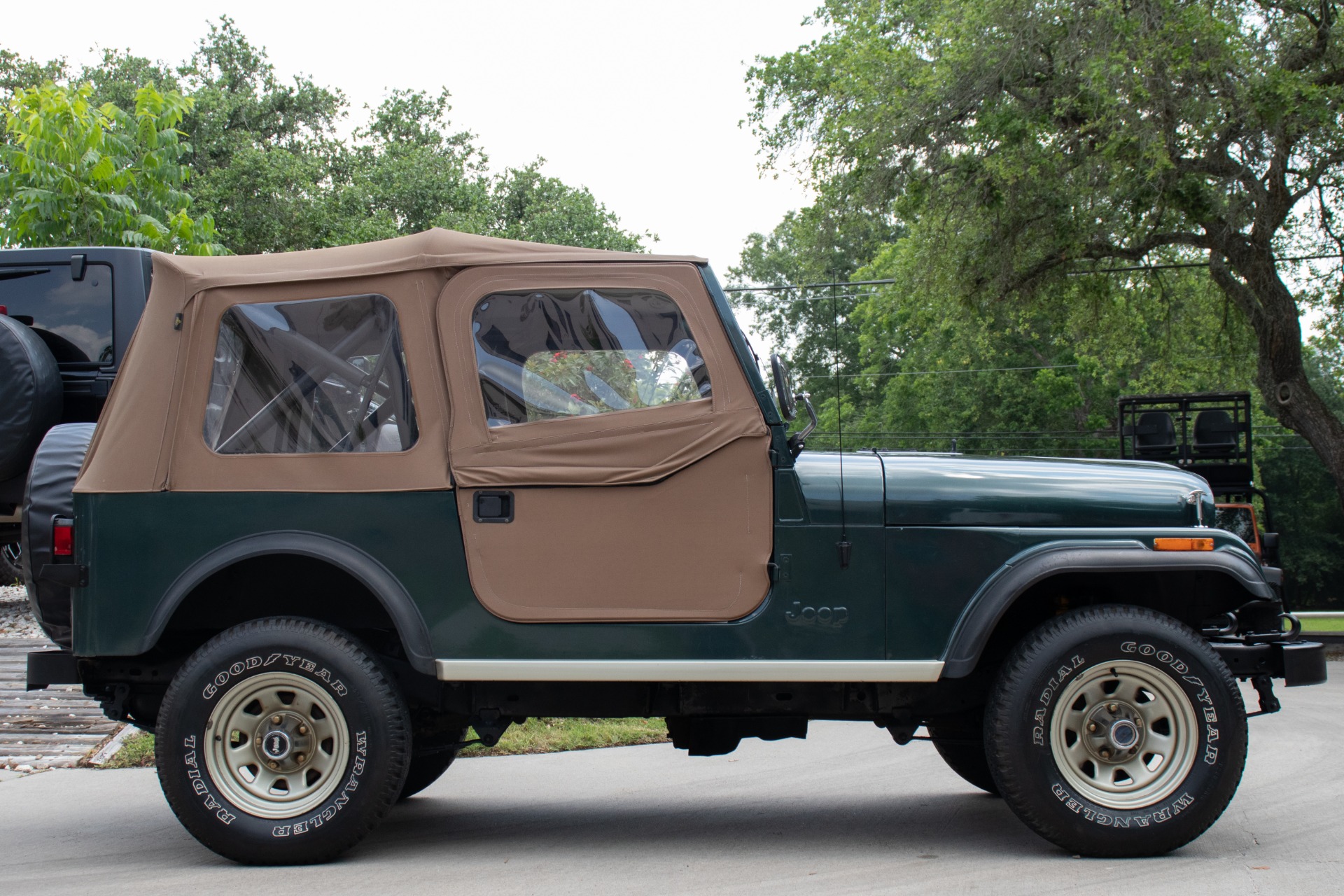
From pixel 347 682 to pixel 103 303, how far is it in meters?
5.49

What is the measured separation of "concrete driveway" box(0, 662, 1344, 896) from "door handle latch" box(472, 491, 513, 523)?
4.40 ft

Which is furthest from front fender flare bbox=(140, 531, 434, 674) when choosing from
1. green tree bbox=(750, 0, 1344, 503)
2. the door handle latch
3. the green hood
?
green tree bbox=(750, 0, 1344, 503)

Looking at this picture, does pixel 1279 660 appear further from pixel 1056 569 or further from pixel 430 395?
pixel 430 395

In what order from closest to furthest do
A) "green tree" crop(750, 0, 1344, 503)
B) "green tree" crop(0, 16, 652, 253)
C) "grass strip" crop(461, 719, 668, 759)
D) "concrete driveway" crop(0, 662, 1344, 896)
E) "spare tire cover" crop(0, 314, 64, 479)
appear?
"concrete driveway" crop(0, 662, 1344, 896) → "spare tire cover" crop(0, 314, 64, 479) → "grass strip" crop(461, 719, 668, 759) → "green tree" crop(750, 0, 1344, 503) → "green tree" crop(0, 16, 652, 253)

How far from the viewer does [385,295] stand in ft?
15.4

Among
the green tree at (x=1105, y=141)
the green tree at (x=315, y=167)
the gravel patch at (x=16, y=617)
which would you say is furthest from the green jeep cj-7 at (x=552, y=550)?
the green tree at (x=315, y=167)

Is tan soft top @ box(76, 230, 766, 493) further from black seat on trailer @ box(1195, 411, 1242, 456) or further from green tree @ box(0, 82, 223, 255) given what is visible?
black seat on trailer @ box(1195, 411, 1242, 456)

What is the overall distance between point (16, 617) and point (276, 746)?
9039mm

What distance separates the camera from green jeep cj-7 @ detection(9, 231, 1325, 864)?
14.8ft

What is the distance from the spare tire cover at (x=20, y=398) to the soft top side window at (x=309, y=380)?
2.19 m

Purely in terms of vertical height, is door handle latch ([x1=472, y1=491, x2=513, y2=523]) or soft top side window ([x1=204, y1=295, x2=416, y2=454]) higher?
soft top side window ([x1=204, y1=295, x2=416, y2=454])

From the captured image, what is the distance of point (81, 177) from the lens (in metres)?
10.7

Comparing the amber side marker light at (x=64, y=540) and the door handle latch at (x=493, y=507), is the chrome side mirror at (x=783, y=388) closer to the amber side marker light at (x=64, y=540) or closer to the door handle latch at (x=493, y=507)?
the door handle latch at (x=493, y=507)

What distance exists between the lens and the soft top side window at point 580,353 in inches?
183
